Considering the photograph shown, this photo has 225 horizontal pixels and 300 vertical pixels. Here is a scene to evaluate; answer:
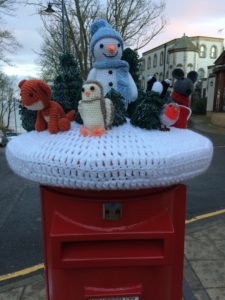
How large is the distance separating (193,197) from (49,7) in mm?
8300

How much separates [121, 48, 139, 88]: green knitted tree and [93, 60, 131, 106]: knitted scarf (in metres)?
0.15

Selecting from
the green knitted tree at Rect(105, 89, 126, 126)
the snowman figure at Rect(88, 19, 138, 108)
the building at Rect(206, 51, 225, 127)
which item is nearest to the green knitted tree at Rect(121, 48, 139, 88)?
the snowman figure at Rect(88, 19, 138, 108)

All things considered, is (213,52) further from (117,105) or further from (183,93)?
(117,105)

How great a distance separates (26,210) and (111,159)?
339 centimetres

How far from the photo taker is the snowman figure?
1.30 meters

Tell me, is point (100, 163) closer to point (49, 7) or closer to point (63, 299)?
point (63, 299)

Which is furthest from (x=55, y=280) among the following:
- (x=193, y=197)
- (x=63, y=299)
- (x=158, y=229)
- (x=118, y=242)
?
(x=193, y=197)

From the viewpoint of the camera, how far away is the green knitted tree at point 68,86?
1285mm

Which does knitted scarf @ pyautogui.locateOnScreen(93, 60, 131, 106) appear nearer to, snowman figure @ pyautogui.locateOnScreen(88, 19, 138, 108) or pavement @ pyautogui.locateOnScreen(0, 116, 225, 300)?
snowman figure @ pyautogui.locateOnScreen(88, 19, 138, 108)

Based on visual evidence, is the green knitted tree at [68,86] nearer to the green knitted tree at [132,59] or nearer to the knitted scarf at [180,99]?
the green knitted tree at [132,59]

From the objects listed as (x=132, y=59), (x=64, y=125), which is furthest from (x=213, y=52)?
(x=64, y=125)

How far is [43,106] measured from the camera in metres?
1.09

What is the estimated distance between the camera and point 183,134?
1.18 metres

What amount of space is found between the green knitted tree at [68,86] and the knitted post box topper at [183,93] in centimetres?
41
